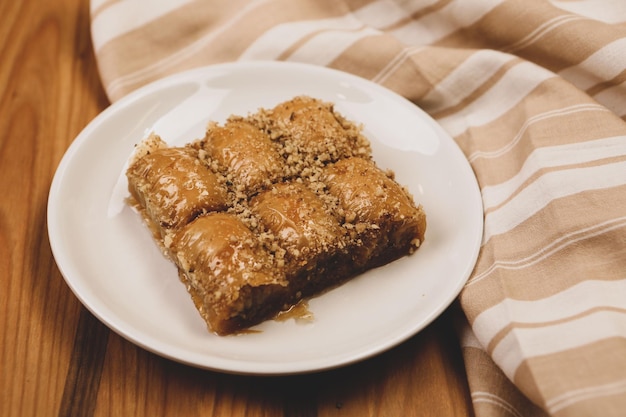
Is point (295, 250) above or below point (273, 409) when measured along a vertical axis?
above

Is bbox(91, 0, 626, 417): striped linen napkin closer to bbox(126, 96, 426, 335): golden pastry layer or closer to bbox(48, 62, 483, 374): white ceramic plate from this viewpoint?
bbox(48, 62, 483, 374): white ceramic plate

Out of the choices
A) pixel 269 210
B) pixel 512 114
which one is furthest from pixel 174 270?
pixel 512 114

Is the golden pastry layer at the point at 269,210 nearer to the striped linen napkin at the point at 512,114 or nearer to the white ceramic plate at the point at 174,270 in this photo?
the white ceramic plate at the point at 174,270

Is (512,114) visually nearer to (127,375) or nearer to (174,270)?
(174,270)

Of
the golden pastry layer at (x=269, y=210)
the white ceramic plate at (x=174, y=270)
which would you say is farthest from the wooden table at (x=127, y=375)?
the golden pastry layer at (x=269, y=210)

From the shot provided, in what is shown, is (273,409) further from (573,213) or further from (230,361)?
(573,213)

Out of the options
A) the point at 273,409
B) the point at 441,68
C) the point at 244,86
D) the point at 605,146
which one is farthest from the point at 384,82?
the point at 273,409
